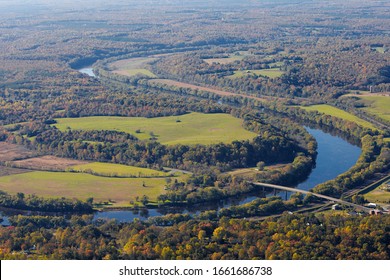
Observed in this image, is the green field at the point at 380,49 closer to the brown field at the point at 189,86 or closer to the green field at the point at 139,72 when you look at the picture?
the brown field at the point at 189,86

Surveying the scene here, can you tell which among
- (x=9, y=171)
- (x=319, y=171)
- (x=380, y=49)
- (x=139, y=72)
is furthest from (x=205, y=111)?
(x=380, y=49)

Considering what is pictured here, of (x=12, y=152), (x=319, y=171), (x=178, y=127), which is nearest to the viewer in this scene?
(x=319, y=171)

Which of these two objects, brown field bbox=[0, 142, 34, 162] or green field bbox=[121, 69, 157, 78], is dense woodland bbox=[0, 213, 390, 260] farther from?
green field bbox=[121, 69, 157, 78]

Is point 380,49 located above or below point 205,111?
below

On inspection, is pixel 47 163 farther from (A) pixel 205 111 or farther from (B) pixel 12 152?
(A) pixel 205 111

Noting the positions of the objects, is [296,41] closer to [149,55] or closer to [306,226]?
[149,55]

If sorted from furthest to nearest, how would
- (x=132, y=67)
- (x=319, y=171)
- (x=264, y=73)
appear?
(x=132, y=67) → (x=264, y=73) → (x=319, y=171)

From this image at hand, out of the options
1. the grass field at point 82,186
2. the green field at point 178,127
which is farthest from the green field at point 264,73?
the grass field at point 82,186
